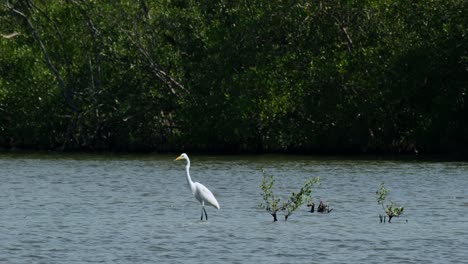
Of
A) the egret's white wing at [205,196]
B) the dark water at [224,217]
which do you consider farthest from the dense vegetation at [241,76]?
the egret's white wing at [205,196]

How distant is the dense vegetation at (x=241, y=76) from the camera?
48.0 m

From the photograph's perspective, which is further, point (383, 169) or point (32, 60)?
point (32, 60)

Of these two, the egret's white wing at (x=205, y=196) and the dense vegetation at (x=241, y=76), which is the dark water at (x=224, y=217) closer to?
the egret's white wing at (x=205, y=196)

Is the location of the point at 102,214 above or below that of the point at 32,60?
below

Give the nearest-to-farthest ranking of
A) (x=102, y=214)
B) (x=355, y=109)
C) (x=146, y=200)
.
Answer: (x=102, y=214) → (x=146, y=200) → (x=355, y=109)

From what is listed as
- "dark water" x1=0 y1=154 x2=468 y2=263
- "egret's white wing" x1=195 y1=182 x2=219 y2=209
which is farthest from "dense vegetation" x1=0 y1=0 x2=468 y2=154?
"egret's white wing" x1=195 y1=182 x2=219 y2=209

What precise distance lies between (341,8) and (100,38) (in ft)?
34.0

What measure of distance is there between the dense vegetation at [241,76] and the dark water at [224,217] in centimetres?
588

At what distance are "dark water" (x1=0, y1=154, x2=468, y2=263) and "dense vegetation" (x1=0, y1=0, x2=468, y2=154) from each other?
588 cm

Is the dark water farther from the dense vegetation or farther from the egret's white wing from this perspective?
the dense vegetation

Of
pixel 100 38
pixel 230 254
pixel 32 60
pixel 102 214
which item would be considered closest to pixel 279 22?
pixel 100 38

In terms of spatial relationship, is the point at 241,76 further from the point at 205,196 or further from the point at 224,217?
the point at 205,196

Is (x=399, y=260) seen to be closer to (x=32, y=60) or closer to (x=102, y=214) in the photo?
(x=102, y=214)

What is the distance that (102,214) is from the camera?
87.2 ft
